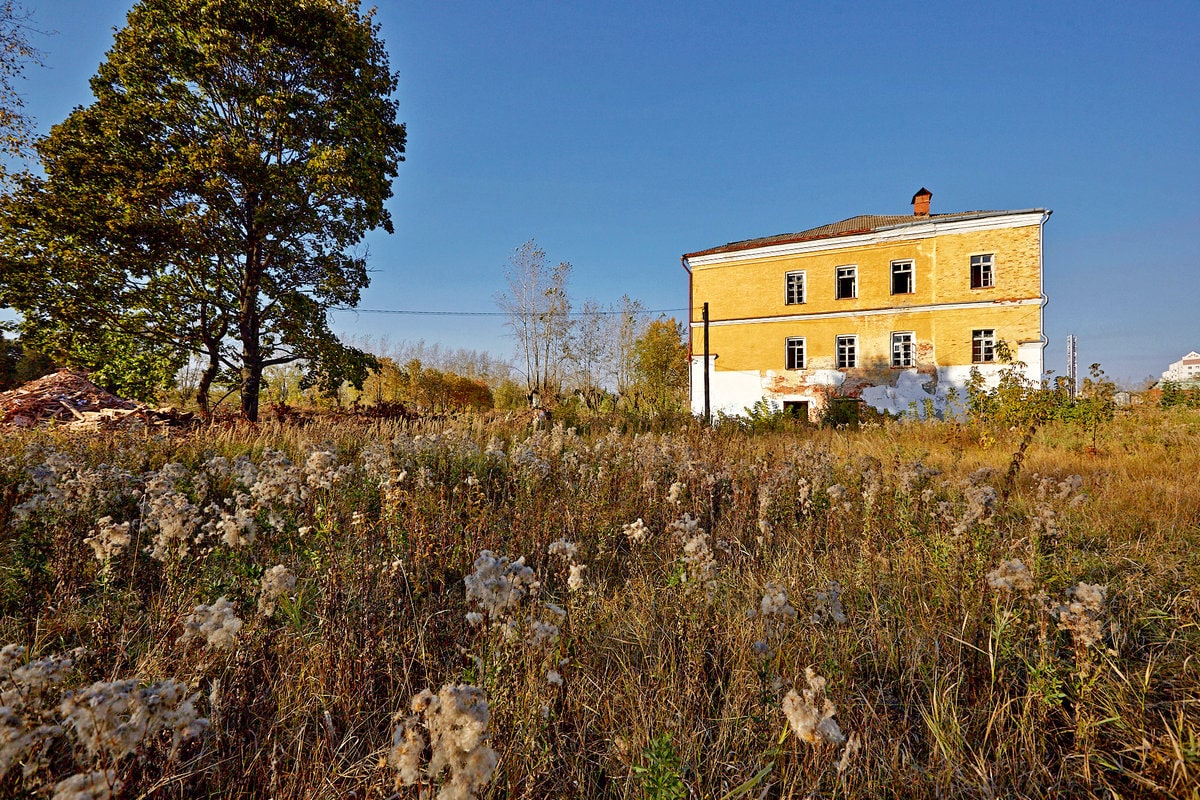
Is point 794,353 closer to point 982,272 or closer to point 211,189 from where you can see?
point 982,272

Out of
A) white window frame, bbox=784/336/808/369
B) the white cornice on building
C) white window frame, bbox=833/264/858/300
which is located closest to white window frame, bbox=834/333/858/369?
the white cornice on building

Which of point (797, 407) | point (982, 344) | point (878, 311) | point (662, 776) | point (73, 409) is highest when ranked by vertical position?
point (878, 311)

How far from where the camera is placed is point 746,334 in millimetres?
23734

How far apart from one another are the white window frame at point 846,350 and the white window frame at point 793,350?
1337mm

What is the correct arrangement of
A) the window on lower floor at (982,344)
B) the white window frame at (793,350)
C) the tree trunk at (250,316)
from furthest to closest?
the white window frame at (793,350) → the window on lower floor at (982,344) → the tree trunk at (250,316)

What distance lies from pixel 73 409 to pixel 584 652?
11.1 m

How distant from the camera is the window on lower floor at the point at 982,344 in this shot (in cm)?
1969

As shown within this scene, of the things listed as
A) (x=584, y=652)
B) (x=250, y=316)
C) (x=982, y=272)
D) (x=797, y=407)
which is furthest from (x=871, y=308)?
(x=584, y=652)

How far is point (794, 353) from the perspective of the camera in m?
23.0

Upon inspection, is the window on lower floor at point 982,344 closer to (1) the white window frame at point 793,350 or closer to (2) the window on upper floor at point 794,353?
(1) the white window frame at point 793,350

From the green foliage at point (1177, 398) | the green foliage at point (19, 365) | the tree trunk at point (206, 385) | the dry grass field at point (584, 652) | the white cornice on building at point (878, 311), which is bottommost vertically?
the dry grass field at point (584, 652)

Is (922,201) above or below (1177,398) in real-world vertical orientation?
above

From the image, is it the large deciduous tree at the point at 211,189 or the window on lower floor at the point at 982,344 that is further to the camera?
the window on lower floor at the point at 982,344

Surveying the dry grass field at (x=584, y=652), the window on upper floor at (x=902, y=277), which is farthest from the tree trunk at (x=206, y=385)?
the window on upper floor at (x=902, y=277)
